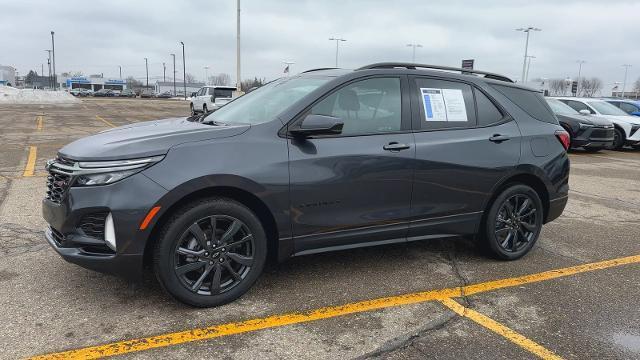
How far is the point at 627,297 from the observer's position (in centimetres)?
410

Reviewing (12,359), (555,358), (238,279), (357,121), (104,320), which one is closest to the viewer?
(12,359)

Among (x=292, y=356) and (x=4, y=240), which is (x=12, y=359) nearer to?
(x=292, y=356)

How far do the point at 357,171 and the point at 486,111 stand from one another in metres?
1.57

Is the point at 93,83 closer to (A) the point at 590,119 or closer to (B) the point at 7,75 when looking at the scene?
(B) the point at 7,75

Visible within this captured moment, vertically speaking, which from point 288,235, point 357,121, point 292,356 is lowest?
point 292,356

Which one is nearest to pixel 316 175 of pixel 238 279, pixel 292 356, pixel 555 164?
pixel 238 279

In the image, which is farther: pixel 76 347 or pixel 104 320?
pixel 104 320

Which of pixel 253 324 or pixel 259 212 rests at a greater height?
pixel 259 212

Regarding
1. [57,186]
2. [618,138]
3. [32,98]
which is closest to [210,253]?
[57,186]

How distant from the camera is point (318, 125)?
11.7ft

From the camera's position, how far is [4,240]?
16.0 feet

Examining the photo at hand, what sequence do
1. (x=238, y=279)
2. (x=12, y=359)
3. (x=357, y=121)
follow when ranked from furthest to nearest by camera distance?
(x=357, y=121) → (x=238, y=279) → (x=12, y=359)

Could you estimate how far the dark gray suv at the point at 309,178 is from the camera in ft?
10.7

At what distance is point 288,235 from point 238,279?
472mm
